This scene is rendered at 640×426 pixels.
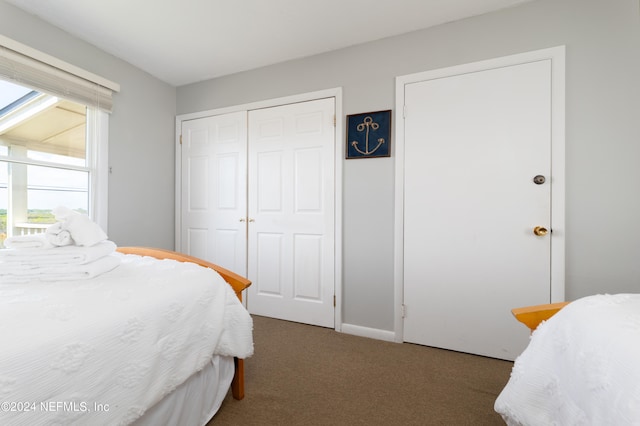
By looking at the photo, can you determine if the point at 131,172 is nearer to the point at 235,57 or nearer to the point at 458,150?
the point at 235,57

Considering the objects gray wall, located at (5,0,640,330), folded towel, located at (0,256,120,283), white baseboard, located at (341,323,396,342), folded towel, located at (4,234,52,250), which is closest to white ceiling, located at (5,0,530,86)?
gray wall, located at (5,0,640,330)

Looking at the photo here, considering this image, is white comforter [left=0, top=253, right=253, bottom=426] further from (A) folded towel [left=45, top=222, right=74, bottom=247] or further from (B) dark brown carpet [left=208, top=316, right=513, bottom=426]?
(B) dark brown carpet [left=208, top=316, right=513, bottom=426]

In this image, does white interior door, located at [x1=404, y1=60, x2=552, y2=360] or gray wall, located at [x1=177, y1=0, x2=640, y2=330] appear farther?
white interior door, located at [x1=404, y1=60, x2=552, y2=360]

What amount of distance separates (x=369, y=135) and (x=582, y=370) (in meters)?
1.90

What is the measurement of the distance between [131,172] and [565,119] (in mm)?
3398

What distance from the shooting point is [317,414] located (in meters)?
1.42

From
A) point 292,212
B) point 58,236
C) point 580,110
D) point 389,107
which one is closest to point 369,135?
point 389,107

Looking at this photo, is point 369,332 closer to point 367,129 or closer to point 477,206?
point 477,206

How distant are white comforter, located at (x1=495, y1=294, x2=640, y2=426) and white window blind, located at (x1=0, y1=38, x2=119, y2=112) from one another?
314cm

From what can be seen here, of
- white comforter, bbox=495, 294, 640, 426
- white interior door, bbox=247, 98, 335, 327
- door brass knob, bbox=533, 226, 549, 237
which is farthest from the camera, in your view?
white interior door, bbox=247, 98, 335, 327

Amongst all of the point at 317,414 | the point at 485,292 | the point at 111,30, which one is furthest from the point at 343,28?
the point at 317,414

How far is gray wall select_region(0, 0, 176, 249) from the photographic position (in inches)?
91.3

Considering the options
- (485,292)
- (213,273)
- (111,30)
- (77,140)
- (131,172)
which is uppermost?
(111,30)

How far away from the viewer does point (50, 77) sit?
2062 mm
